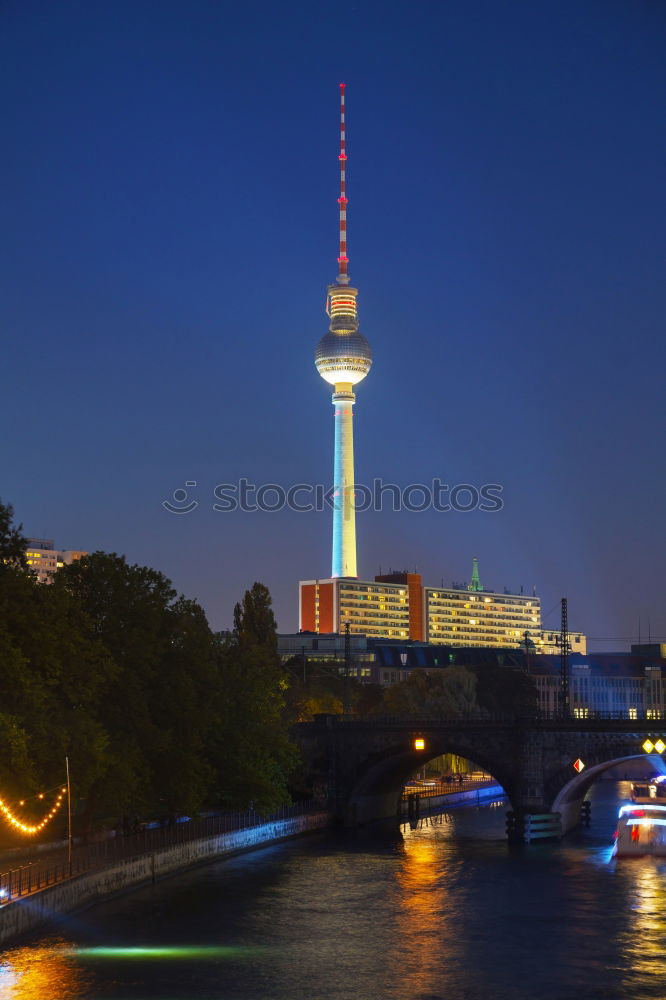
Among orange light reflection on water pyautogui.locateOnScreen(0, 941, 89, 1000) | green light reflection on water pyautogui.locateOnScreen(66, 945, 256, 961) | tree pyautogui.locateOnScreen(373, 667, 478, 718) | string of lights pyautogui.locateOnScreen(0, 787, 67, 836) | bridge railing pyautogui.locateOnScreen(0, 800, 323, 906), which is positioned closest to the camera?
orange light reflection on water pyautogui.locateOnScreen(0, 941, 89, 1000)

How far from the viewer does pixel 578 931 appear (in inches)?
2721

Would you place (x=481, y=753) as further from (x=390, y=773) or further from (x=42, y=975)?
(x=42, y=975)

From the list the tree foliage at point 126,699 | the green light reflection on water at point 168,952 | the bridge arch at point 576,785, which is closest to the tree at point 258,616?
the tree foliage at point 126,699

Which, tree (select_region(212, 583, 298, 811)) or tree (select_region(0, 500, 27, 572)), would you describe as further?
tree (select_region(212, 583, 298, 811))

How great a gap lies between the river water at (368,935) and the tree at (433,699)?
83326 mm

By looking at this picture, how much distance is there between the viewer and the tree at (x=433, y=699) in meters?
180

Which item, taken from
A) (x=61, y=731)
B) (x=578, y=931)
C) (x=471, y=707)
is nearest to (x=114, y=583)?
(x=61, y=731)

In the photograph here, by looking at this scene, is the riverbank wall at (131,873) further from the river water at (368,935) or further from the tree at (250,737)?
the tree at (250,737)

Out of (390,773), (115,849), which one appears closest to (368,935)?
(115,849)

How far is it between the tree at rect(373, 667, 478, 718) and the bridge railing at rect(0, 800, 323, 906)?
226 feet

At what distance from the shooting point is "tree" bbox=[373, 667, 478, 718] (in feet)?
592

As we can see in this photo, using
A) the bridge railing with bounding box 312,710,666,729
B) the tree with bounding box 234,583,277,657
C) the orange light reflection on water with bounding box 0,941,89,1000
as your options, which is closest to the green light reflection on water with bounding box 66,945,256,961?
the orange light reflection on water with bounding box 0,941,89,1000

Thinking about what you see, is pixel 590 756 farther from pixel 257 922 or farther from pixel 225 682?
pixel 257 922

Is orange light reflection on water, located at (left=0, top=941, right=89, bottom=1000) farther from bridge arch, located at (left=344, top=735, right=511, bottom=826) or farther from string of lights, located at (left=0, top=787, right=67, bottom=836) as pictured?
bridge arch, located at (left=344, top=735, right=511, bottom=826)
